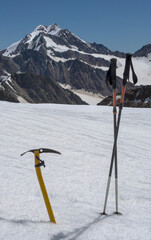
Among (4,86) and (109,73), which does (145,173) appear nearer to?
(109,73)

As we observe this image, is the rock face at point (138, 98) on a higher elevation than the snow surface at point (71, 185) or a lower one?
higher

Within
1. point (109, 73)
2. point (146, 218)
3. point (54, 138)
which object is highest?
point (109, 73)

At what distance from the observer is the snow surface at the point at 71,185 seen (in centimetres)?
303

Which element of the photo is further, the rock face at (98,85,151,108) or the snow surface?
the rock face at (98,85,151,108)

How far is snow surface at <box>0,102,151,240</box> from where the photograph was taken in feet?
9.95

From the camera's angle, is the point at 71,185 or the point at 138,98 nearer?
the point at 71,185

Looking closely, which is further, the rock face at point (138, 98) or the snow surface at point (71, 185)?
the rock face at point (138, 98)

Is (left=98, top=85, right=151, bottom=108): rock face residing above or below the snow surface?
above

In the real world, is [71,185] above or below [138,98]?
below

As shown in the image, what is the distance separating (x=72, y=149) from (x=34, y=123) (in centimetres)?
254

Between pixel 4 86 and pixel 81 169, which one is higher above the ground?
pixel 4 86

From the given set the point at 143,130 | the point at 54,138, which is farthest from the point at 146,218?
the point at 143,130

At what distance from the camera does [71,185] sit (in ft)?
15.1

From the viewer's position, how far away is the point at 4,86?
7741 inches
